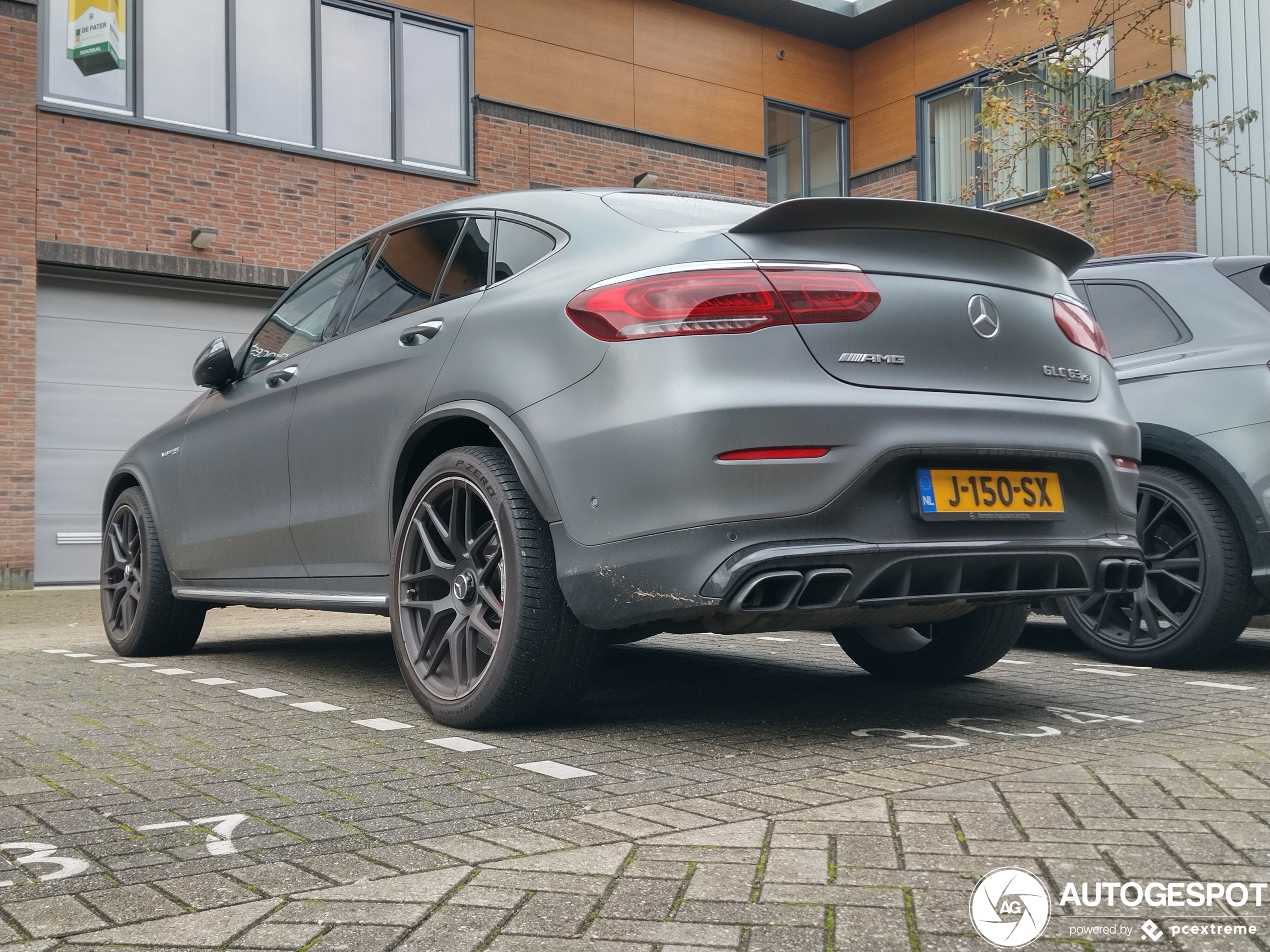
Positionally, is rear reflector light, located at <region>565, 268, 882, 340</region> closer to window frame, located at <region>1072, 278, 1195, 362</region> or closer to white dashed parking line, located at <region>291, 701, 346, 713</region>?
white dashed parking line, located at <region>291, 701, 346, 713</region>

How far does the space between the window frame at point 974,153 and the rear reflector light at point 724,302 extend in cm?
1372

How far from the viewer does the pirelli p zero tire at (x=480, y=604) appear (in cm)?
354

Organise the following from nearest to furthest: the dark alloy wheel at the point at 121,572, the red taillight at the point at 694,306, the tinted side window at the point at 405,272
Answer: the red taillight at the point at 694,306 → the tinted side window at the point at 405,272 → the dark alloy wheel at the point at 121,572

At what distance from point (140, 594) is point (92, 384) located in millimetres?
8193

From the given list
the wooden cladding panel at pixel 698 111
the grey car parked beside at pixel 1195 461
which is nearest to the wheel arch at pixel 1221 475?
the grey car parked beside at pixel 1195 461

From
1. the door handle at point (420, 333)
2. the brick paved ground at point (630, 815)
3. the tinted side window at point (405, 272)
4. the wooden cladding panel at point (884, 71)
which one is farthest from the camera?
the wooden cladding panel at point (884, 71)

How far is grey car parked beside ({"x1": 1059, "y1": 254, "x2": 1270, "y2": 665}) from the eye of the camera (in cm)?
519

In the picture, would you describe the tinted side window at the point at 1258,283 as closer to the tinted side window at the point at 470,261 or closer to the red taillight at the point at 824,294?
the red taillight at the point at 824,294

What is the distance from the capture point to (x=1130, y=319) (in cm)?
590

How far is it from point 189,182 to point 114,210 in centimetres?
86

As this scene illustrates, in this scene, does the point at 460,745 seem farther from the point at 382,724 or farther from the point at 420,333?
the point at 420,333

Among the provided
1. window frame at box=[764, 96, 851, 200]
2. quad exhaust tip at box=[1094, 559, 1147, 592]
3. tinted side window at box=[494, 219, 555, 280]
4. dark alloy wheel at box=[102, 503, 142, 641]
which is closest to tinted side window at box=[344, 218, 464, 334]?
tinted side window at box=[494, 219, 555, 280]

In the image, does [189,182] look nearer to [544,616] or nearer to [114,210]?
[114,210]

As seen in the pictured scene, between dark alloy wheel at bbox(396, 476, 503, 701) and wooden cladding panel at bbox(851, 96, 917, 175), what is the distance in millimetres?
17164
